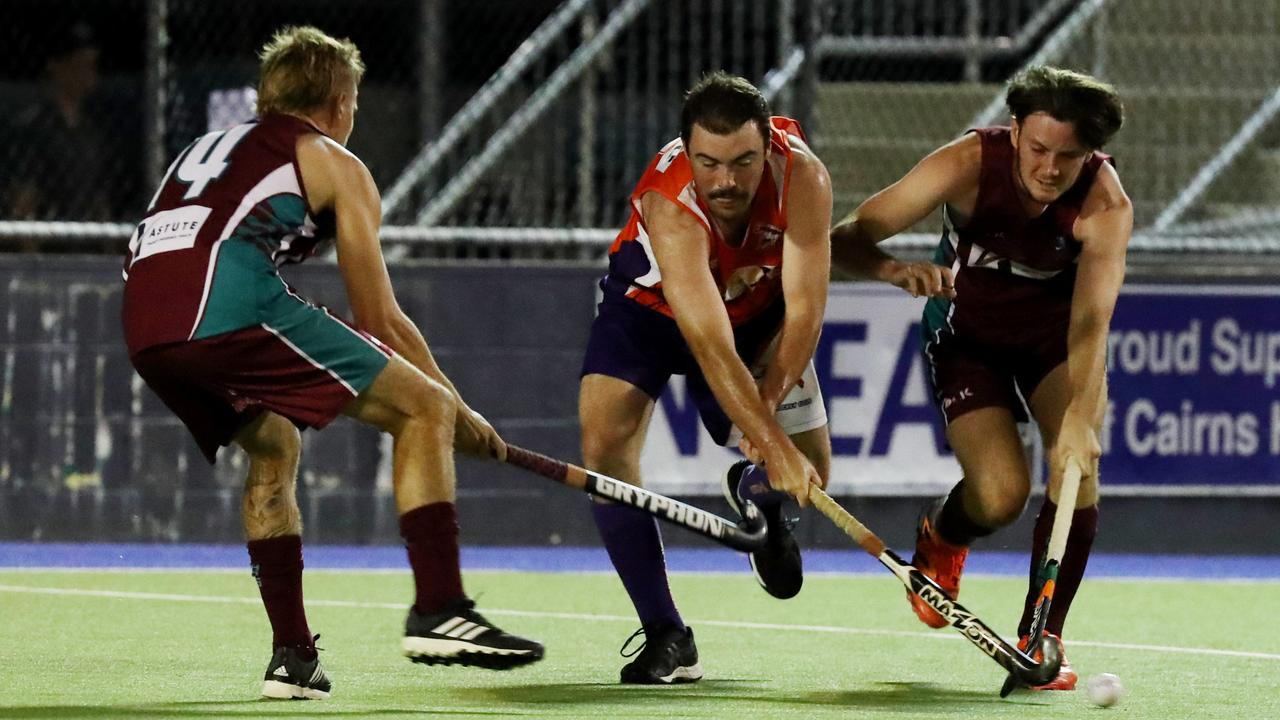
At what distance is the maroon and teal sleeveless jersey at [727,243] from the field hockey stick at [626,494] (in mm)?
530

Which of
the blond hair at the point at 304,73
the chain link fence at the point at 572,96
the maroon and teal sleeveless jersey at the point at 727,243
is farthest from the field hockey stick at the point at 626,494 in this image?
the chain link fence at the point at 572,96

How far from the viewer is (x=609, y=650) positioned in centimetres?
586

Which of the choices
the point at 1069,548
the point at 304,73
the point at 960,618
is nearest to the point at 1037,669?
the point at 960,618

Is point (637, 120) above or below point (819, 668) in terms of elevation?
above

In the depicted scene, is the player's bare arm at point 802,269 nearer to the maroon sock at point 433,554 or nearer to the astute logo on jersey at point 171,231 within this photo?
A: the maroon sock at point 433,554

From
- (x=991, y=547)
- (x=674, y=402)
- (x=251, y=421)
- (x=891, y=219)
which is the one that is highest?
(x=891, y=219)

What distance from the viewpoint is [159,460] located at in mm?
8805

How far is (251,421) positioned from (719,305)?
1.07 m

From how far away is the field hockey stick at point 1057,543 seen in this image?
493 centimetres

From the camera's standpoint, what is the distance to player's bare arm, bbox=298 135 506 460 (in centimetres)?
445

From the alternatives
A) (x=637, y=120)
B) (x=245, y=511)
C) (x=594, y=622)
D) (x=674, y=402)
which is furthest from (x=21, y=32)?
(x=245, y=511)

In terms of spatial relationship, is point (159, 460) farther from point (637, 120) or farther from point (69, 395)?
point (637, 120)

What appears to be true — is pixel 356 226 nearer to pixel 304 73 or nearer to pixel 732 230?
pixel 304 73

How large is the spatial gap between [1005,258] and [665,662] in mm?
1307
